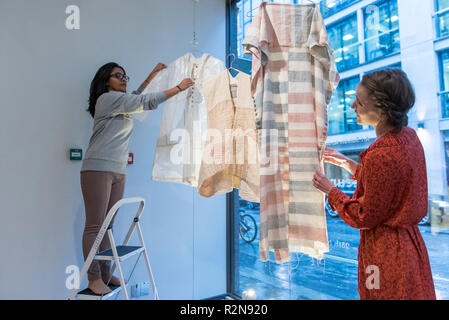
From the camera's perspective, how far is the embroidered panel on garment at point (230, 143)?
4.73ft

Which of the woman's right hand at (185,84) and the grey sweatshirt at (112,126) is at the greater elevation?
the woman's right hand at (185,84)

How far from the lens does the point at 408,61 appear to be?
1.48 meters

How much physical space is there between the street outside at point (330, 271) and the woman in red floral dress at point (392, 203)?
1.99 ft

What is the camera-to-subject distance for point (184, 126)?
69.6 inches

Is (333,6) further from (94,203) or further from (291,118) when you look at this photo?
(94,203)

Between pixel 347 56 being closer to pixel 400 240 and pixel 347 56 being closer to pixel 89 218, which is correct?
pixel 400 240

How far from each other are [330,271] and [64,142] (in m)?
1.84

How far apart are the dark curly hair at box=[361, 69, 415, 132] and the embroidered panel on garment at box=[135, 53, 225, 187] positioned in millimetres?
1040

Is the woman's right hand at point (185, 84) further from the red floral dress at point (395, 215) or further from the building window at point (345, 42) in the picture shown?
the red floral dress at point (395, 215)

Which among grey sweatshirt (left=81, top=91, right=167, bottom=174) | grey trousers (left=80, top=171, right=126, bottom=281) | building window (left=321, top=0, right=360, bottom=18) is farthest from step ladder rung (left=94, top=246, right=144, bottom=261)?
building window (left=321, top=0, right=360, bottom=18)

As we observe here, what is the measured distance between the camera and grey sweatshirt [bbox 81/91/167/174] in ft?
5.22

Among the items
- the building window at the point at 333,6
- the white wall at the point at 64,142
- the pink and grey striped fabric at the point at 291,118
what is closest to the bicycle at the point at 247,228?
the white wall at the point at 64,142
